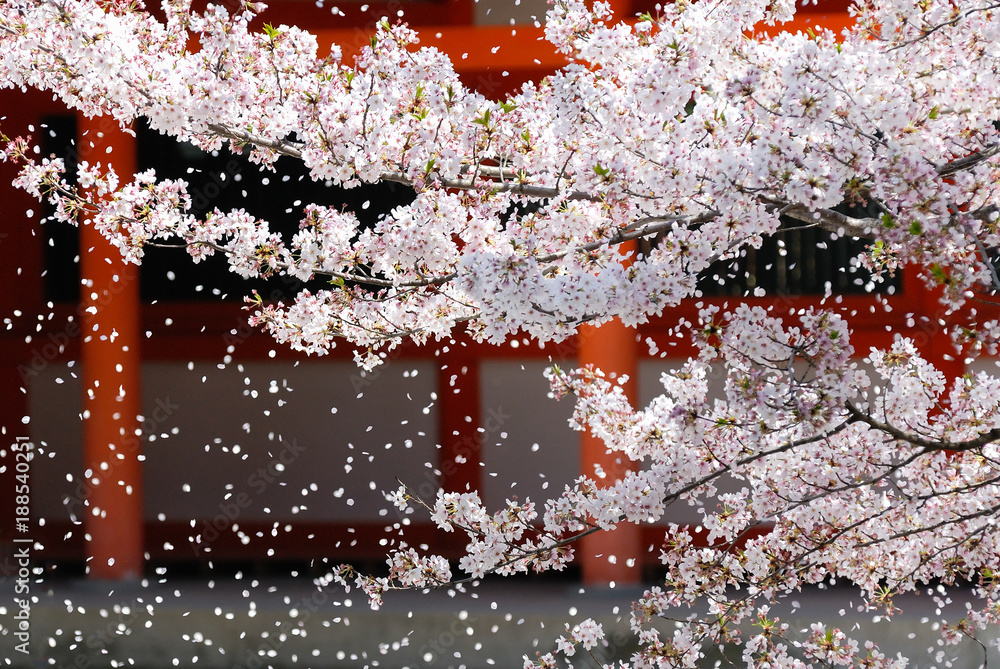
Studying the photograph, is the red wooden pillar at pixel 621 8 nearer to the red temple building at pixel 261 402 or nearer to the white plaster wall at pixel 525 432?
the red temple building at pixel 261 402

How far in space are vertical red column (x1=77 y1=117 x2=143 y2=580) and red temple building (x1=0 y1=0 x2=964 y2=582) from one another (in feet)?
1.04

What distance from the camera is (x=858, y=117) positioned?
1.97 meters

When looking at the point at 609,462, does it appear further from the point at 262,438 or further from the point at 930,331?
the point at 262,438

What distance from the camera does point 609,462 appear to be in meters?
4.75

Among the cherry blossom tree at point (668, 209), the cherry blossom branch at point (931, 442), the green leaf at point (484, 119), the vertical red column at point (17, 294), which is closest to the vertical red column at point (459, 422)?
the vertical red column at point (17, 294)

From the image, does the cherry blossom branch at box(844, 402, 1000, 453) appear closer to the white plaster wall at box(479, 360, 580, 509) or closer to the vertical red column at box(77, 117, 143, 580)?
the white plaster wall at box(479, 360, 580, 509)

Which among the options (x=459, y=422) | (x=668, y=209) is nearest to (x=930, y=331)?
(x=459, y=422)

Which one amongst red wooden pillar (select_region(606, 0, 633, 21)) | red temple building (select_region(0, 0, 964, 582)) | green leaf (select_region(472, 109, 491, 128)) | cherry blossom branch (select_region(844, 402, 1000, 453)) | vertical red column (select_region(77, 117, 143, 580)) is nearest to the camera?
cherry blossom branch (select_region(844, 402, 1000, 453))

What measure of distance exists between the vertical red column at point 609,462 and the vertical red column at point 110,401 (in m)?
2.28

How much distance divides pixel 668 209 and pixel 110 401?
3.73 m

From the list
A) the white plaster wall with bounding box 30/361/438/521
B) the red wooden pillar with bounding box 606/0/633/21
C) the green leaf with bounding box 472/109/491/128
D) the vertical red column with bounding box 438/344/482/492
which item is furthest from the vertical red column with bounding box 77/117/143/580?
the green leaf with bounding box 472/109/491/128

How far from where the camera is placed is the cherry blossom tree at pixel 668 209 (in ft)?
6.37

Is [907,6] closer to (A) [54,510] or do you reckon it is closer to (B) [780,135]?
(B) [780,135]

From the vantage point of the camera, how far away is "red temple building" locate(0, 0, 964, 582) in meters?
5.46
